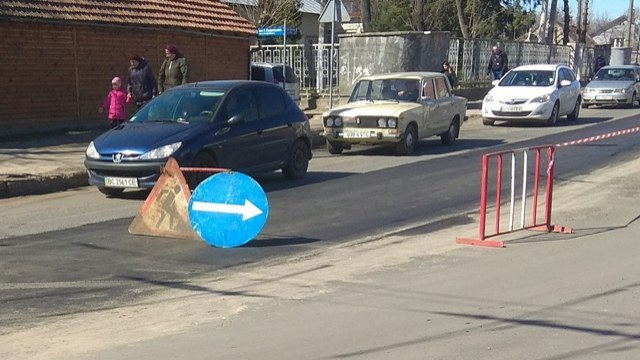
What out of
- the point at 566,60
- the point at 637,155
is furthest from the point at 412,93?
the point at 566,60

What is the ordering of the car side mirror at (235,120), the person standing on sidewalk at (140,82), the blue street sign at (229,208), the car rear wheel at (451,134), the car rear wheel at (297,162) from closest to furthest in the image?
the blue street sign at (229,208) < the car side mirror at (235,120) < the car rear wheel at (297,162) < the person standing on sidewalk at (140,82) < the car rear wheel at (451,134)

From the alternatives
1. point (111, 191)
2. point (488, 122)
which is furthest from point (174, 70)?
point (488, 122)

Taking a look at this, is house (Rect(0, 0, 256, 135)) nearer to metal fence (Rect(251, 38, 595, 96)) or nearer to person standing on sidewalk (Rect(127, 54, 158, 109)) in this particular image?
person standing on sidewalk (Rect(127, 54, 158, 109))

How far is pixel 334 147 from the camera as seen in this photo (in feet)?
57.1

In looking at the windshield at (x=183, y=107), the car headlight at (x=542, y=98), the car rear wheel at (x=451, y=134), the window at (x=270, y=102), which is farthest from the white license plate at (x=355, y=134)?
the car headlight at (x=542, y=98)

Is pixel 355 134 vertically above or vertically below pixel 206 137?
below

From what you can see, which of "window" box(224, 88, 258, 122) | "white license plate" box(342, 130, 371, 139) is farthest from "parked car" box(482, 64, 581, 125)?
"window" box(224, 88, 258, 122)

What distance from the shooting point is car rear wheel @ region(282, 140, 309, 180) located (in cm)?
1356

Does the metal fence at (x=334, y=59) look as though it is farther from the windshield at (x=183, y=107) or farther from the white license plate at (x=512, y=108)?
the windshield at (x=183, y=107)

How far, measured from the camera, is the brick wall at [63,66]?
1780cm

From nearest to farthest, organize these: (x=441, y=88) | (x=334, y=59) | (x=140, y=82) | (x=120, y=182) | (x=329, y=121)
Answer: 1. (x=120, y=182)
2. (x=140, y=82)
3. (x=329, y=121)
4. (x=441, y=88)
5. (x=334, y=59)

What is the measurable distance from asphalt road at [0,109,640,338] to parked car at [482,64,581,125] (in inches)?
229

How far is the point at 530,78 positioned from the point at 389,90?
7.76 meters

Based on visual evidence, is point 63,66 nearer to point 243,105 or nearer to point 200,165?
point 243,105
